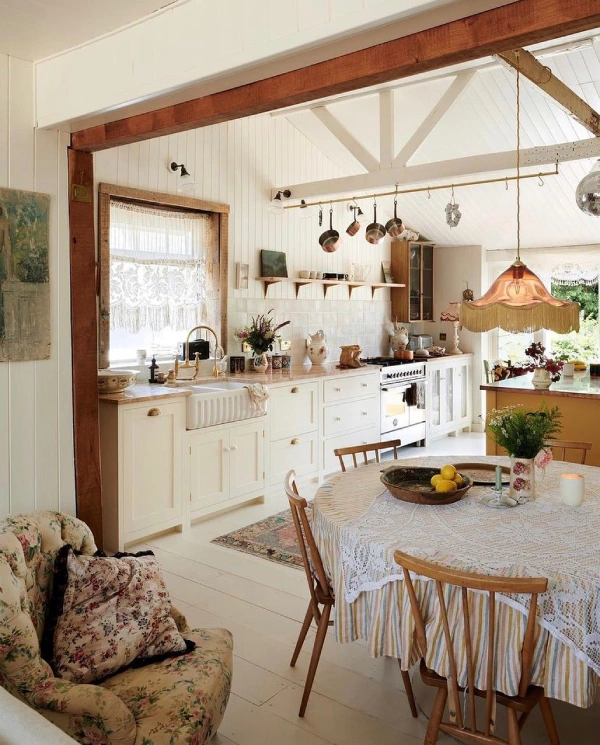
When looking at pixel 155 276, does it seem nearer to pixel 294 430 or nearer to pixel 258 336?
pixel 258 336

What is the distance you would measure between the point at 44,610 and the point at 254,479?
3.06m

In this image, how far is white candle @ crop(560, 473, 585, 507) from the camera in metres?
2.57

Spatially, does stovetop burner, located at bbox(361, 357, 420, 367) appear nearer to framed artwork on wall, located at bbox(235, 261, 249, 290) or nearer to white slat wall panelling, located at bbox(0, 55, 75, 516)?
framed artwork on wall, located at bbox(235, 261, 249, 290)

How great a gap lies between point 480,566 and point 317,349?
15.1 feet

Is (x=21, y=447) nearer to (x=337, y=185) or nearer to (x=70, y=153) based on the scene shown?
(x=70, y=153)

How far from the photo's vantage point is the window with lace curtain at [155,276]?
16.3ft

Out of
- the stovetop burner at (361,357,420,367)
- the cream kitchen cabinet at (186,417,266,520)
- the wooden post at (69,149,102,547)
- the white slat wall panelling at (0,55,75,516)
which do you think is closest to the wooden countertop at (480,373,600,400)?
the stovetop burner at (361,357,420,367)

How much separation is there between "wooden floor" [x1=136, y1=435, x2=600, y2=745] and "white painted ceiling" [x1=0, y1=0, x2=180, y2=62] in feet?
8.72

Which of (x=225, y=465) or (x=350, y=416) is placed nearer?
(x=225, y=465)

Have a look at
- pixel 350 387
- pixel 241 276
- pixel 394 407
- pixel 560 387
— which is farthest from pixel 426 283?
pixel 560 387

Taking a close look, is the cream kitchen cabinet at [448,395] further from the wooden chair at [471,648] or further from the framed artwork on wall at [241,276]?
the wooden chair at [471,648]

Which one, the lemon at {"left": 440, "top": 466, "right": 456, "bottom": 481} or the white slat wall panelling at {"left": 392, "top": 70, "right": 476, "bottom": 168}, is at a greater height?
the white slat wall panelling at {"left": 392, "top": 70, "right": 476, "bottom": 168}

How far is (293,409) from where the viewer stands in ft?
18.2

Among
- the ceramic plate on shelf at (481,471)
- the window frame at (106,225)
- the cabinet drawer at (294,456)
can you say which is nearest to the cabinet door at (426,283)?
the cabinet drawer at (294,456)
